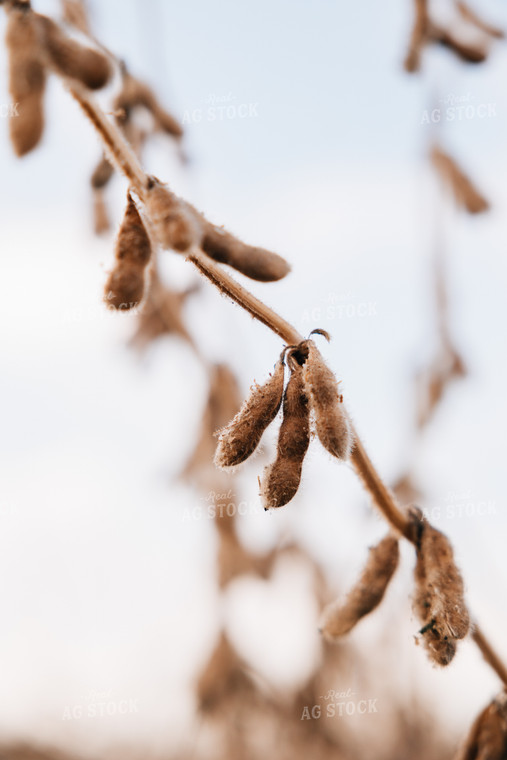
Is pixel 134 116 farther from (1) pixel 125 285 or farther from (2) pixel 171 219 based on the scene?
(2) pixel 171 219

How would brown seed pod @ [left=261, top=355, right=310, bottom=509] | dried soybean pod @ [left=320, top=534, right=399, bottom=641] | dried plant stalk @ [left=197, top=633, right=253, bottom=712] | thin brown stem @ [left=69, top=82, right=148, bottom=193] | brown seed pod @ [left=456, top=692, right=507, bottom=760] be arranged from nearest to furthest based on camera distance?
thin brown stem @ [left=69, top=82, right=148, bottom=193] < brown seed pod @ [left=261, top=355, right=310, bottom=509] < dried soybean pod @ [left=320, top=534, right=399, bottom=641] < brown seed pod @ [left=456, top=692, right=507, bottom=760] < dried plant stalk @ [left=197, top=633, right=253, bottom=712]

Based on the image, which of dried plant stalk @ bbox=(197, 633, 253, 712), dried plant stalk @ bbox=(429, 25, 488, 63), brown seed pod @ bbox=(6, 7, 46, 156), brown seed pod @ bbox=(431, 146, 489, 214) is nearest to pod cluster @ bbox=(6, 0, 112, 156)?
brown seed pod @ bbox=(6, 7, 46, 156)

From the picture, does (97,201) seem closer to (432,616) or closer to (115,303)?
(115,303)

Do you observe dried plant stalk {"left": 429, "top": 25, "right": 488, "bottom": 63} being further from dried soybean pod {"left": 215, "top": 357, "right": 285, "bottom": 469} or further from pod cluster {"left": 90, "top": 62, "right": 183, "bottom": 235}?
dried soybean pod {"left": 215, "top": 357, "right": 285, "bottom": 469}

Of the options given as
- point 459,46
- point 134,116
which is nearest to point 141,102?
point 134,116

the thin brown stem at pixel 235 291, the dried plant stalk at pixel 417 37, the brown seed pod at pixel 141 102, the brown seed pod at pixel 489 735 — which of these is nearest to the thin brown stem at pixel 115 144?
the thin brown stem at pixel 235 291

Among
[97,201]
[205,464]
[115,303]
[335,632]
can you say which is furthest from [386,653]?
[115,303]

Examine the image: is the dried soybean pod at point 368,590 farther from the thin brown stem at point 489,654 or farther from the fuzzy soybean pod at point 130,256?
the fuzzy soybean pod at point 130,256
